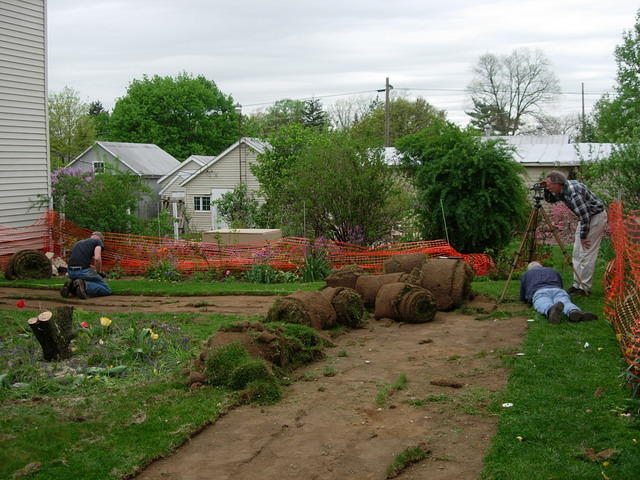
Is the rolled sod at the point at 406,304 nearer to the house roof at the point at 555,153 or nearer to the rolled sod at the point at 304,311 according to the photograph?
the rolled sod at the point at 304,311

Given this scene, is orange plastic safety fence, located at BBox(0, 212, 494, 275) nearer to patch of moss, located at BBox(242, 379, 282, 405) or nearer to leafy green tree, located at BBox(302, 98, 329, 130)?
patch of moss, located at BBox(242, 379, 282, 405)

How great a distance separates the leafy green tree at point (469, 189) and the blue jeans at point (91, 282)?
25.0 feet

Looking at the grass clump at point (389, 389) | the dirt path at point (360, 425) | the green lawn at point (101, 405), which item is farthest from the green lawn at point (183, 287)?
the grass clump at point (389, 389)

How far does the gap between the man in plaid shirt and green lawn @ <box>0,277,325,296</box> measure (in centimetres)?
497

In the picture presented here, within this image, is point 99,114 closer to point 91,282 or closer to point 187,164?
point 187,164

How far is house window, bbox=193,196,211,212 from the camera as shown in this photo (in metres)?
36.9

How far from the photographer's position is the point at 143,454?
5168mm

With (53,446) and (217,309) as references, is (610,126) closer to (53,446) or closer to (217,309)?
(217,309)

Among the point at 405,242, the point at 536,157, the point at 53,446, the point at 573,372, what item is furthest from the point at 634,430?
the point at 536,157

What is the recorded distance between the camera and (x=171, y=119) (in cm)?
6069

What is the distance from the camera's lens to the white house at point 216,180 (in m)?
34.5

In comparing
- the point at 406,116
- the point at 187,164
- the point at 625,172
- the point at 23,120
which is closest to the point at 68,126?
the point at 187,164

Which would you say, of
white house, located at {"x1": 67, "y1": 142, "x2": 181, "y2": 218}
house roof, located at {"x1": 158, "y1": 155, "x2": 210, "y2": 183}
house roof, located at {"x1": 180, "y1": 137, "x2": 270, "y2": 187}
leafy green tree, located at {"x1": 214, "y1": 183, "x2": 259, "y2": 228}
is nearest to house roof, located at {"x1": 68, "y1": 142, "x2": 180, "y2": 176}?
white house, located at {"x1": 67, "y1": 142, "x2": 181, "y2": 218}

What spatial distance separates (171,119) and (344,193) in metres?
47.1
